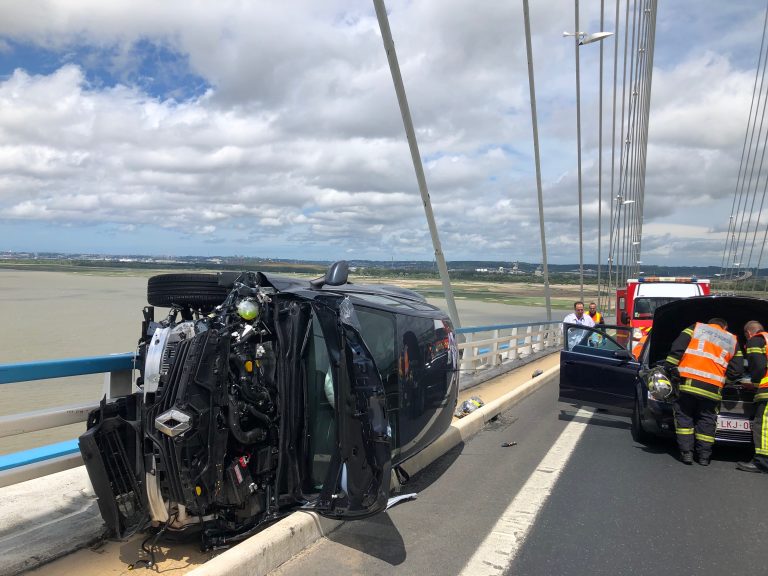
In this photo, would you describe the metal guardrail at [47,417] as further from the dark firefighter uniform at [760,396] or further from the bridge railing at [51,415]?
the dark firefighter uniform at [760,396]

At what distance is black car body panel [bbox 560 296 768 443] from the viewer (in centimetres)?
652

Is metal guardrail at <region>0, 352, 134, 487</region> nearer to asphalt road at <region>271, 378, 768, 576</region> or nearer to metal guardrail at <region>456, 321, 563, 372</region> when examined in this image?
asphalt road at <region>271, 378, 768, 576</region>

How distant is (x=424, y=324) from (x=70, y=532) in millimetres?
2751

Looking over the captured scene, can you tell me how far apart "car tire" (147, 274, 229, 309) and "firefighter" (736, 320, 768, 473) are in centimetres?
521

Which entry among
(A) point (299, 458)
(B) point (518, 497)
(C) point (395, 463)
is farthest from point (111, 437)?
(B) point (518, 497)

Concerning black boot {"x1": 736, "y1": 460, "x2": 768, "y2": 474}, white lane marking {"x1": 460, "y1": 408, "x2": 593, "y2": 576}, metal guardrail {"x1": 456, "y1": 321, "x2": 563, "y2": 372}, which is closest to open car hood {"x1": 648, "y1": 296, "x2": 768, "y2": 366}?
black boot {"x1": 736, "y1": 460, "x2": 768, "y2": 474}

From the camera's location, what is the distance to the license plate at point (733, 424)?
6434 mm

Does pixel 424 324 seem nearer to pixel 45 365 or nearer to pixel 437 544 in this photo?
pixel 437 544

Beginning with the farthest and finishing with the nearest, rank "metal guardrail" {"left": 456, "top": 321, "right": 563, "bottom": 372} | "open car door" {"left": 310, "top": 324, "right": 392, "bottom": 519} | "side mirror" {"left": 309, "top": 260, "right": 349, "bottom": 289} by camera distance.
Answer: "metal guardrail" {"left": 456, "top": 321, "right": 563, "bottom": 372} < "side mirror" {"left": 309, "top": 260, "right": 349, "bottom": 289} < "open car door" {"left": 310, "top": 324, "right": 392, "bottom": 519}

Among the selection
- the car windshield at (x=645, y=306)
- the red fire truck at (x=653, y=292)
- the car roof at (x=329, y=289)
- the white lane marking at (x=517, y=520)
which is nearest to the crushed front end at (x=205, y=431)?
the car roof at (x=329, y=289)

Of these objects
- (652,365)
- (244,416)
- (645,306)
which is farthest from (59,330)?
(645,306)

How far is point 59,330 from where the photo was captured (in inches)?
543

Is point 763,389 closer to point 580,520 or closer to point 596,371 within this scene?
point 596,371

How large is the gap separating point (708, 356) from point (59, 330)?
12723mm
